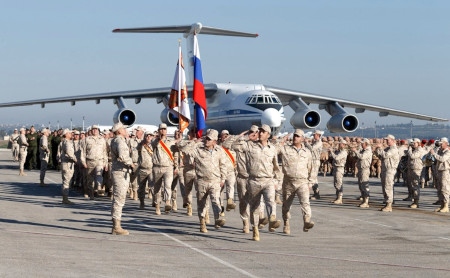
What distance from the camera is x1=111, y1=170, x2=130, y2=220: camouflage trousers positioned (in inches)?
A: 499

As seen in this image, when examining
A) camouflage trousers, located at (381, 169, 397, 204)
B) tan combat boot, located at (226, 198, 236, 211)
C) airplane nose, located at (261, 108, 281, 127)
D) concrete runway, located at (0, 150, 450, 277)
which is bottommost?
concrete runway, located at (0, 150, 450, 277)

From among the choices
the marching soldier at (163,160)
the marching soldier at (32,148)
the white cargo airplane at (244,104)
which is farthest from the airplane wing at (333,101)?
the marching soldier at (163,160)

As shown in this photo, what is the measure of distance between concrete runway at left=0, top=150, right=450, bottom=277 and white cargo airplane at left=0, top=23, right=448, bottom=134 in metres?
12.3

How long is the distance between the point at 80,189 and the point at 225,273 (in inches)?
546

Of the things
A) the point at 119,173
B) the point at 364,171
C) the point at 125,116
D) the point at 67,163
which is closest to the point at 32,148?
the point at 125,116

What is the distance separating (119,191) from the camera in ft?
41.9

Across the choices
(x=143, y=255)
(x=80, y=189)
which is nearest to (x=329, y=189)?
(x=80, y=189)

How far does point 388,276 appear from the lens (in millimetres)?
8992

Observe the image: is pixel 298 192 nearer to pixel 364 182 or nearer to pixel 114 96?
pixel 364 182

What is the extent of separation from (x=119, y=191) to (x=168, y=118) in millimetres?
21267

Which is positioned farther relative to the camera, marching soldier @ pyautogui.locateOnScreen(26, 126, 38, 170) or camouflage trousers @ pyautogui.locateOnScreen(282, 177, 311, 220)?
marching soldier @ pyautogui.locateOnScreen(26, 126, 38, 170)

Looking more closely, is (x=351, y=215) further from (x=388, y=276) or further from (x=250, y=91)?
(x=250, y=91)

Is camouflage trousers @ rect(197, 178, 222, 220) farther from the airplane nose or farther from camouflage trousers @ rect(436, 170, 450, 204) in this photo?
the airplane nose

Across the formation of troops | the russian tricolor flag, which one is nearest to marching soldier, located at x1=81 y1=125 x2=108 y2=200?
the formation of troops
